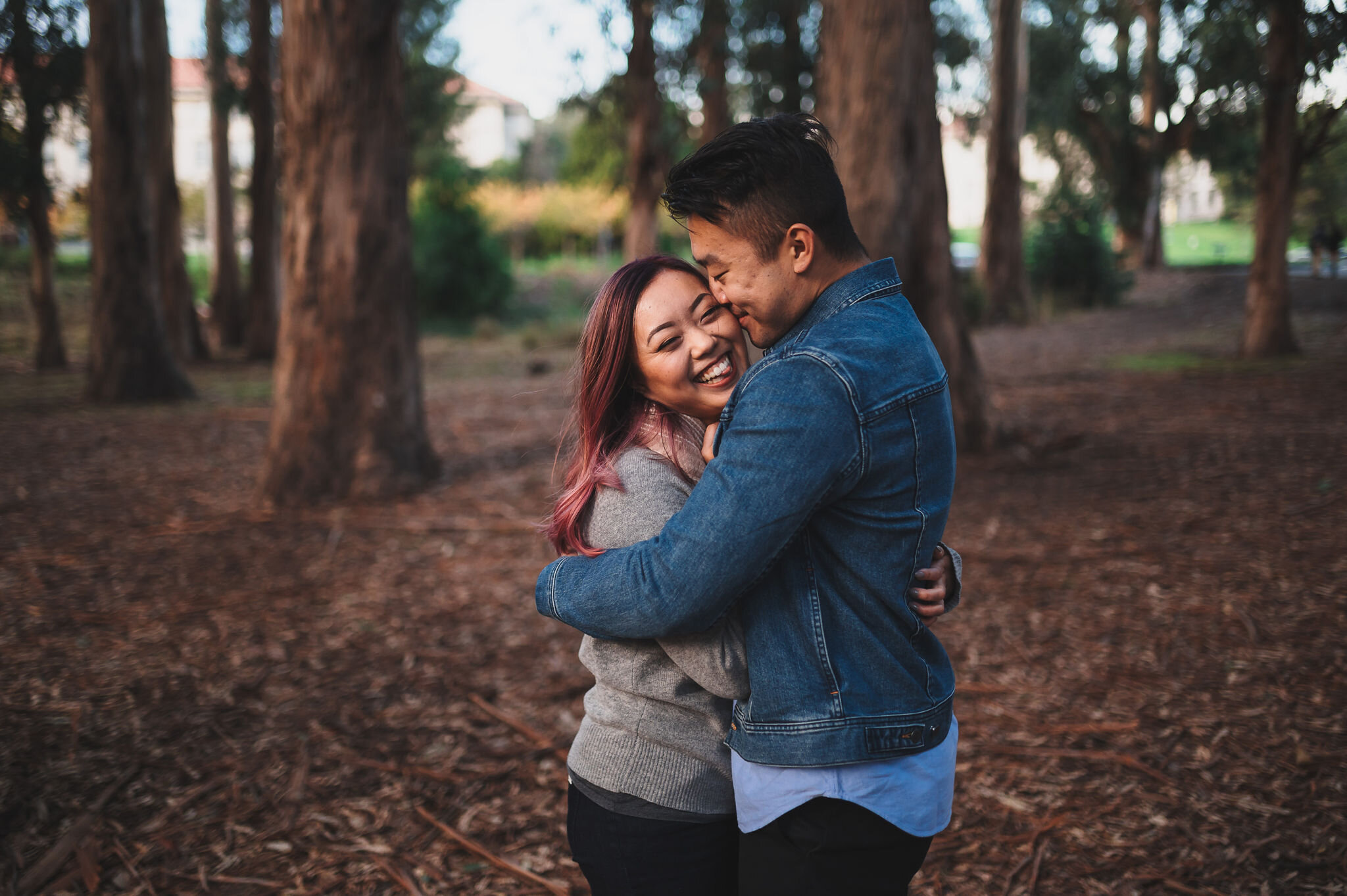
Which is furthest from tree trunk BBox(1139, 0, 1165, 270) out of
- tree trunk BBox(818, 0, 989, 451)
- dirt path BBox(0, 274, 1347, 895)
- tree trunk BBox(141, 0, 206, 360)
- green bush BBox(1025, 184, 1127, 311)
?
tree trunk BBox(818, 0, 989, 451)

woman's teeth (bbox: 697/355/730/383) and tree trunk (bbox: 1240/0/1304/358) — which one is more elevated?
tree trunk (bbox: 1240/0/1304/358)

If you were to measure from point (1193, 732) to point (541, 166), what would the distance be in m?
63.9

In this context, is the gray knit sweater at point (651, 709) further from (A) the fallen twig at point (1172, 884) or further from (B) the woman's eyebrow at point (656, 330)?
(A) the fallen twig at point (1172, 884)

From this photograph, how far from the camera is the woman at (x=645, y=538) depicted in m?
1.56

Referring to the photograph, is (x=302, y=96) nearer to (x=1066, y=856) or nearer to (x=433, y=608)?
(x=433, y=608)

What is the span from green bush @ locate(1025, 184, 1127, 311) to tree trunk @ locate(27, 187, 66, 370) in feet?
58.6

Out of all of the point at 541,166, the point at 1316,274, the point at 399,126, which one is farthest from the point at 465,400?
the point at 541,166

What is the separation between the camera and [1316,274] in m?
20.9

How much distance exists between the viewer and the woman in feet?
5.11

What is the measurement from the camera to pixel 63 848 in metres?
2.81

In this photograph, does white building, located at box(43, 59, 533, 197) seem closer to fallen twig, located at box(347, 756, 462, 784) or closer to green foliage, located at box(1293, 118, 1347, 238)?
green foliage, located at box(1293, 118, 1347, 238)

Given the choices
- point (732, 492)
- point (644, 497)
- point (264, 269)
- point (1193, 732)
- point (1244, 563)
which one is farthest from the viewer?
point (264, 269)

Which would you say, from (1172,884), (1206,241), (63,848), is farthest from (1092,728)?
(1206,241)

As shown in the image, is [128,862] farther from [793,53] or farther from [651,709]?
[793,53]
